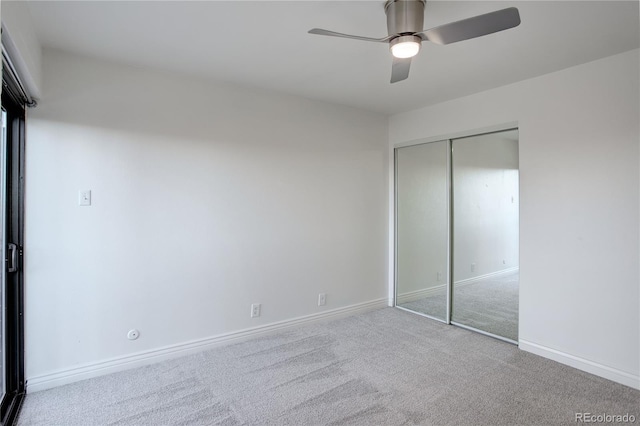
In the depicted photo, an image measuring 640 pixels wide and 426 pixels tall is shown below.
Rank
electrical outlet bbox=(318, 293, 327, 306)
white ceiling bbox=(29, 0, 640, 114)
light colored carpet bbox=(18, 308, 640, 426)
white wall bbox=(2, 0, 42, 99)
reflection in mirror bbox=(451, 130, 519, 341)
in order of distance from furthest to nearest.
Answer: electrical outlet bbox=(318, 293, 327, 306) → reflection in mirror bbox=(451, 130, 519, 341) → light colored carpet bbox=(18, 308, 640, 426) → white ceiling bbox=(29, 0, 640, 114) → white wall bbox=(2, 0, 42, 99)

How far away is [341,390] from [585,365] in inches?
73.7

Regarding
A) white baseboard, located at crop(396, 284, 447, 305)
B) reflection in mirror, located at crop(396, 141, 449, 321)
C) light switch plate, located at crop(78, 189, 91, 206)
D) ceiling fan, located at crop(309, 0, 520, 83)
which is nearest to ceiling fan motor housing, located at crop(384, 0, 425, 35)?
ceiling fan, located at crop(309, 0, 520, 83)

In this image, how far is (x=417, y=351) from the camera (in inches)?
118

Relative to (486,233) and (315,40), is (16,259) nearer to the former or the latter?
(315,40)

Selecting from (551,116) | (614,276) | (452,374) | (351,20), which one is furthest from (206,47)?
(614,276)

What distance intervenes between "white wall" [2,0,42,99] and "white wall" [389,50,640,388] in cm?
342

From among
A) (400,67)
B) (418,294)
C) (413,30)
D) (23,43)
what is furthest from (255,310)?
(413,30)

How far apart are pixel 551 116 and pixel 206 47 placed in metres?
2.70

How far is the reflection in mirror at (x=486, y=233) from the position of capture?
3.25m

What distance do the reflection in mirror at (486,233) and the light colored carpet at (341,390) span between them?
41cm

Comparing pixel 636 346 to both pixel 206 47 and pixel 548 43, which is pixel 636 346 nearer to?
pixel 548 43

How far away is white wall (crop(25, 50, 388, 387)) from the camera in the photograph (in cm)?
244

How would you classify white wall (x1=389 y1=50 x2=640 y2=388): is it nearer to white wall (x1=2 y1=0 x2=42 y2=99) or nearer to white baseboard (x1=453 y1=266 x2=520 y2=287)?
white baseboard (x1=453 y1=266 x2=520 y2=287)

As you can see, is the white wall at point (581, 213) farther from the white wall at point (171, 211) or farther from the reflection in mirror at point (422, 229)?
the white wall at point (171, 211)
